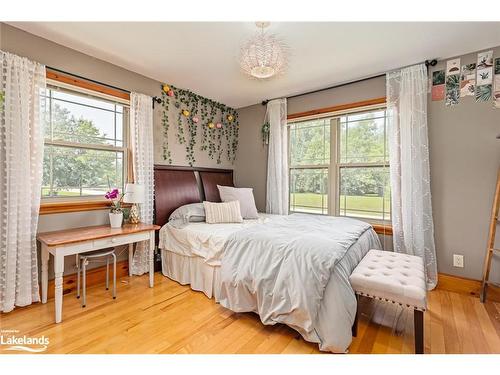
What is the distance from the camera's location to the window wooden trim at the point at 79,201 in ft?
7.11

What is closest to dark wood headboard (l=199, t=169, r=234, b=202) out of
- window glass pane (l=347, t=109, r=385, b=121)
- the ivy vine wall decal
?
the ivy vine wall decal

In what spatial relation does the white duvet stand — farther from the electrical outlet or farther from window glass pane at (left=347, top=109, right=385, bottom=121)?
window glass pane at (left=347, top=109, right=385, bottom=121)

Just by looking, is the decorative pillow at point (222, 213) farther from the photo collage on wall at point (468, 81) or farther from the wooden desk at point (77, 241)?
the photo collage on wall at point (468, 81)

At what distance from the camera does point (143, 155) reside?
9.11ft

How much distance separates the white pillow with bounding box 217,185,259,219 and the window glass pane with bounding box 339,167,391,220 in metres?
1.20

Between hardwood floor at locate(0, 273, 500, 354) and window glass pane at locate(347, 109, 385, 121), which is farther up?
window glass pane at locate(347, 109, 385, 121)

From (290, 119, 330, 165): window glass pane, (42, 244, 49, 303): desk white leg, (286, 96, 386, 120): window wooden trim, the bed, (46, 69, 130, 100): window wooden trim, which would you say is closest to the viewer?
the bed

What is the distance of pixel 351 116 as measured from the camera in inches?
121

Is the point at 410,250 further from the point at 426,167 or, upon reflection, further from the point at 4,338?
the point at 4,338

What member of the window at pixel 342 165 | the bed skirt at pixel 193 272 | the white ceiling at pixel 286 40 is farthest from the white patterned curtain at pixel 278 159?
the bed skirt at pixel 193 272

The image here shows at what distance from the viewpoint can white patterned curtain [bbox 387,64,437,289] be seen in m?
2.47

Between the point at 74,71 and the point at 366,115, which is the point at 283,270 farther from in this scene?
the point at 74,71

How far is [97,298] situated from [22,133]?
1.59 metres

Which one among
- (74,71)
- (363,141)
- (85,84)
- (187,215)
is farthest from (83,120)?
(363,141)
